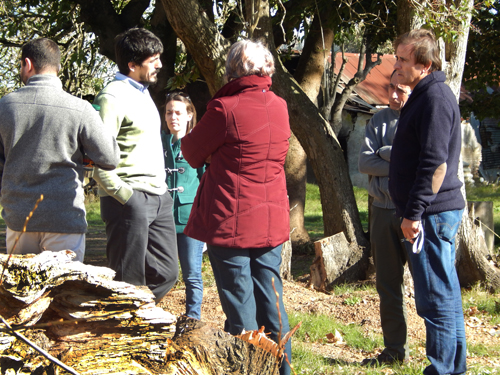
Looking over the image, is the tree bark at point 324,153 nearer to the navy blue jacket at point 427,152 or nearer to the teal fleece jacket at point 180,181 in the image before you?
the teal fleece jacket at point 180,181

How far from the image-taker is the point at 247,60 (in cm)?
285

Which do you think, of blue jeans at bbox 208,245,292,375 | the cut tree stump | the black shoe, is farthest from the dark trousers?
the black shoe

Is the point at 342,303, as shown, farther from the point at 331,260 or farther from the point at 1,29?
the point at 1,29

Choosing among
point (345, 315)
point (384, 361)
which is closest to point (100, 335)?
point (384, 361)

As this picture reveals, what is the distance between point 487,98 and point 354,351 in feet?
20.2

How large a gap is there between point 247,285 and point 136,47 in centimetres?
155

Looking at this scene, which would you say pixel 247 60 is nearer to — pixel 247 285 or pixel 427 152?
pixel 427 152

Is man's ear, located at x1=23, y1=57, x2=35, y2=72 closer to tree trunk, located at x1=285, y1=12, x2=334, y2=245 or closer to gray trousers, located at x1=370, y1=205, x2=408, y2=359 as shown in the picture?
gray trousers, located at x1=370, y1=205, x2=408, y2=359

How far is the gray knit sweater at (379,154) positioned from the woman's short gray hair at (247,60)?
44.0 inches

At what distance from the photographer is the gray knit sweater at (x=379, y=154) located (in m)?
3.56

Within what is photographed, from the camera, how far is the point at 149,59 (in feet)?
10.7

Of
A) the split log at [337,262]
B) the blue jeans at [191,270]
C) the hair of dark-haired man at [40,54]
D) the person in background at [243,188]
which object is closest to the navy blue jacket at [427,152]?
the person in background at [243,188]

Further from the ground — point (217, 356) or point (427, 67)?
point (427, 67)

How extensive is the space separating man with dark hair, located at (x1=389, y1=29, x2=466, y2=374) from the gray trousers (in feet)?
1.32
